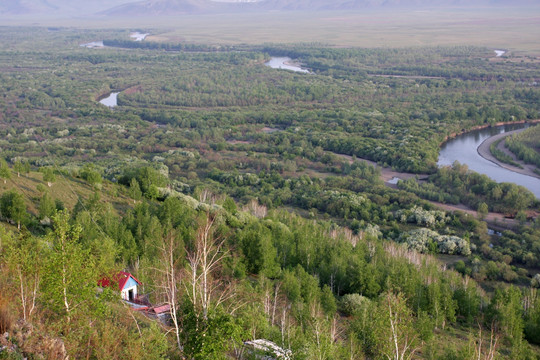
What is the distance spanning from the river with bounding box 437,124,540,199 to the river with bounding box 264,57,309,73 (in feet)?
203

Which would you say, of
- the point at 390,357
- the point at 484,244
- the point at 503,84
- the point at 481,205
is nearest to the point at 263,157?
the point at 481,205

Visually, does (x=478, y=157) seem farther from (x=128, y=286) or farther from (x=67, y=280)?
(x=67, y=280)

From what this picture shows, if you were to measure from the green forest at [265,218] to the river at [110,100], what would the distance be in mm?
2153

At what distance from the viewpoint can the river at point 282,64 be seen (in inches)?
5127

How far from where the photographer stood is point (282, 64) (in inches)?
5492

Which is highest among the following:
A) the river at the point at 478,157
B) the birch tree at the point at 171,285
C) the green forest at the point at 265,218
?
the birch tree at the point at 171,285

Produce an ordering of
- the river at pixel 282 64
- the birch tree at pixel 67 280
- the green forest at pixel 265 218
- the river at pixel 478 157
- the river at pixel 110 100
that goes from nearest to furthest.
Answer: the birch tree at pixel 67 280
the green forest at pixel 265 218
the river at pixel 478 157
the river at pixel 110 100
the river at pixel 282 64

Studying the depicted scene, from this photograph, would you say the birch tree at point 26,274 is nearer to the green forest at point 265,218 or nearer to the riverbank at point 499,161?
the green forest at point 265,218

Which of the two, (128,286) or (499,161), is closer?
(128,286)

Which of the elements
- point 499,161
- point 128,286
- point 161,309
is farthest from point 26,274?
point 499,161

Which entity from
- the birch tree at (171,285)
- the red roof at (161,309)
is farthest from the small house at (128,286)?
the birch tree at (171,285)

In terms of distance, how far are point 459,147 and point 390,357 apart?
56729 millimetres

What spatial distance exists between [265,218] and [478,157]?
37.1 m

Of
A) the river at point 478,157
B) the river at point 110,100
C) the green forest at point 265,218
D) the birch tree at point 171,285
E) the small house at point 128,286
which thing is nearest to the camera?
the birch tree at point 171,285
